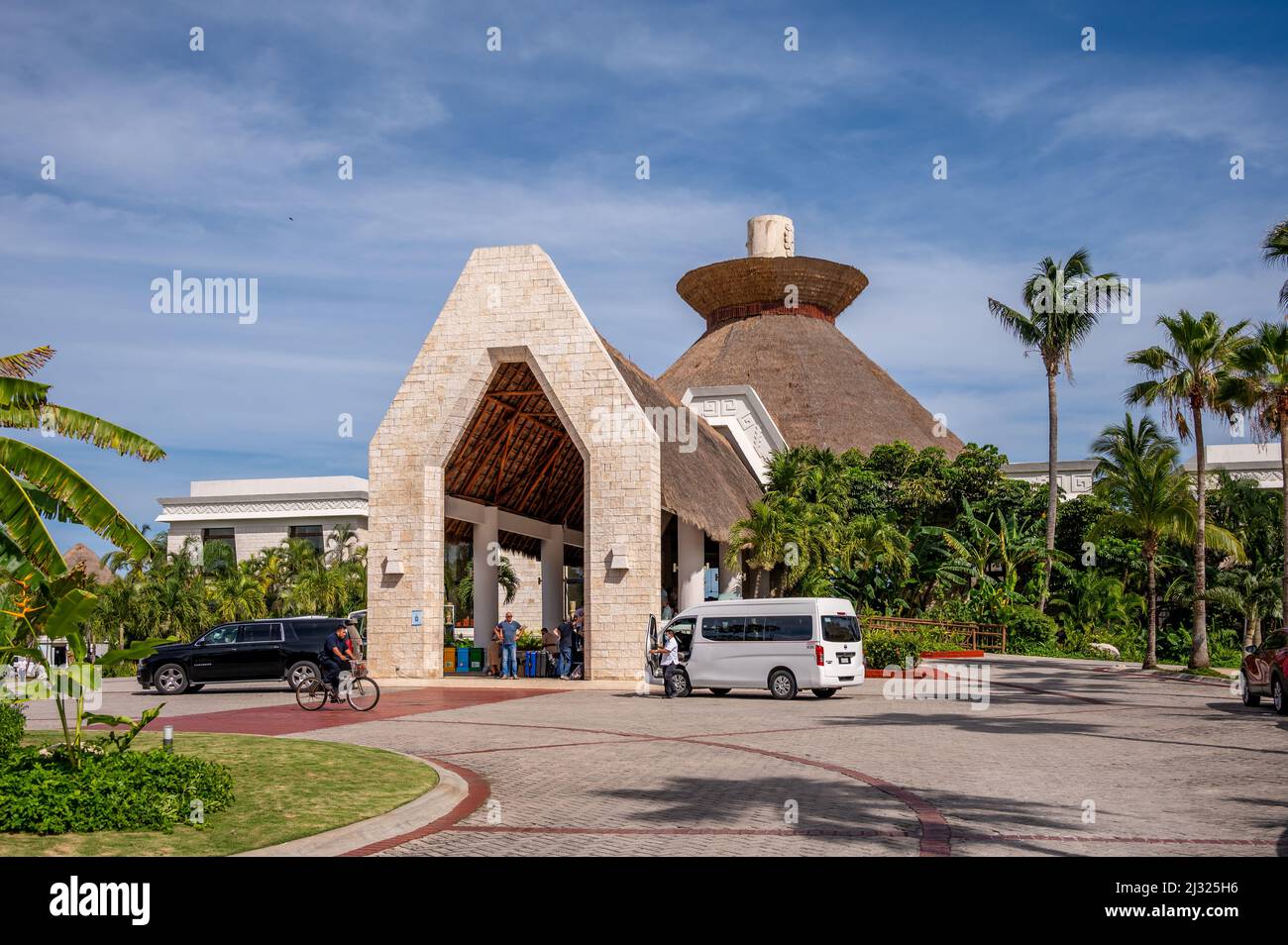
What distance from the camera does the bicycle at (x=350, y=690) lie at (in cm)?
2162

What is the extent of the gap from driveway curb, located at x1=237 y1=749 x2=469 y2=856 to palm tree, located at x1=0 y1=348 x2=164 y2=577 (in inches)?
202

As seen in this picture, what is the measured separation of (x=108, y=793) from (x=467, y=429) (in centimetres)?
2415

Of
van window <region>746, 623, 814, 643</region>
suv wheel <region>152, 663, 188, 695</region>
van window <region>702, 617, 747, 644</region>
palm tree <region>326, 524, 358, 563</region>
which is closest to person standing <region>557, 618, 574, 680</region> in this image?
van window <region>702, 617, 747, 644</region>

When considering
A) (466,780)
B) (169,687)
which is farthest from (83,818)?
(169,687)

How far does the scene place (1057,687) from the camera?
2755 centimetres

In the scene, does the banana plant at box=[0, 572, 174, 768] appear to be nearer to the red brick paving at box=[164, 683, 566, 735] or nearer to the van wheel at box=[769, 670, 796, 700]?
the red brick paving at box=[164, 683, 566, 735]

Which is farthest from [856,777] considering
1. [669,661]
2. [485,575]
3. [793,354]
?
[793,354]

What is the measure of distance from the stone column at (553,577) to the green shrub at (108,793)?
113 feet

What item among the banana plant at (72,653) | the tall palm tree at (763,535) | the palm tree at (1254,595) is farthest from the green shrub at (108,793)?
the palm tree at (1254,595)

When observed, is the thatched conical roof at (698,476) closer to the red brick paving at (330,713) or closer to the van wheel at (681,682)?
the van wheel at (681,682)

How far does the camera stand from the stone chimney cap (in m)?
84.7

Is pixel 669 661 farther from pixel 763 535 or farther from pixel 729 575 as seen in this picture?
pixel 729 575

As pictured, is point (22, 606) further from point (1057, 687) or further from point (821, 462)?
point (821, 462)

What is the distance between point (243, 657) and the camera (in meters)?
28.7
